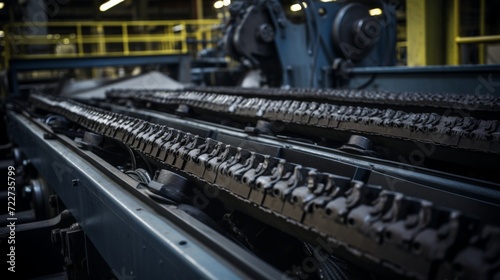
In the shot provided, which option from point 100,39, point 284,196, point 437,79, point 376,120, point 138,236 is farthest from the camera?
point 100,39

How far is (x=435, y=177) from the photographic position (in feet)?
3.83

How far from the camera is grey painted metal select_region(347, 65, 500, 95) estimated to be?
2.58m

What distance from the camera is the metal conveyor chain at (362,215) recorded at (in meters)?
0.67

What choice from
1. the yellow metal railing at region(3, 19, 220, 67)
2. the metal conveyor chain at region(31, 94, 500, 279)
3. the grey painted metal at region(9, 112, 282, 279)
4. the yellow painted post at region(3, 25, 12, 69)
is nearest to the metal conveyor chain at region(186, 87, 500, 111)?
the metal conveyor chain at region(31, 94, 500, 279)

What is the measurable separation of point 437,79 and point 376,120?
4.91ft

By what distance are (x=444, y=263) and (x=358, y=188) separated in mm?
211

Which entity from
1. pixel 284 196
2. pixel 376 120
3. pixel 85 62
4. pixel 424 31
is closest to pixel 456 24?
pixel 424 31

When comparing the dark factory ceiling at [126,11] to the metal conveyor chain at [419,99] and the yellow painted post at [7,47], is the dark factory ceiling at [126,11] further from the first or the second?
the metal conveyor chain at [419,99]

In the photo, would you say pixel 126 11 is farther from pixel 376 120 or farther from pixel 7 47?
pixel 376 120

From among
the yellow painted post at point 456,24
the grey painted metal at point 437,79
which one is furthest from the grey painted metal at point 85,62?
the yellow painted post at point 456,24

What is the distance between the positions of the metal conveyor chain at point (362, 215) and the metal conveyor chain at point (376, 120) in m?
0.67

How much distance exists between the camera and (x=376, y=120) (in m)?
1.75

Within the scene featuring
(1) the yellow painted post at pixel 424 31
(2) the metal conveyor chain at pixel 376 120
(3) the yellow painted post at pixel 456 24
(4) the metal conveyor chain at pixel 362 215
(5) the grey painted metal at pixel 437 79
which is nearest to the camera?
(4) the metal conveyor chain at pixel 362 215

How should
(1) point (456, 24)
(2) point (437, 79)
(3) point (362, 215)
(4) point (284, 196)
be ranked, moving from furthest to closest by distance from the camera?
(1) point (456, 24)
(2) point (437, 79)
(4) point (284, 196)
(3) point (362, 215)
